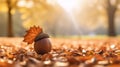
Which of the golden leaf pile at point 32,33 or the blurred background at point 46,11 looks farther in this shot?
the blurred background at point 46,11

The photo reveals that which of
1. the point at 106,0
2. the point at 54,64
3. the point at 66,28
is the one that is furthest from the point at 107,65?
the point at 66,28

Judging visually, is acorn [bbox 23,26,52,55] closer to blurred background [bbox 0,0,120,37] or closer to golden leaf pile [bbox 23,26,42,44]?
golden leaf pile [bbox 23,26,42,44]

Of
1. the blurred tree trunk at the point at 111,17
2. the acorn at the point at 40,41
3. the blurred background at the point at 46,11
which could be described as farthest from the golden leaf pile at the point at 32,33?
the blurred tree trunk at the point at 111,17

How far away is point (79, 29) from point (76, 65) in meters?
63.7

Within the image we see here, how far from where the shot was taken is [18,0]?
1168 inches

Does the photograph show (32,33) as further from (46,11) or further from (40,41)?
(46,11)

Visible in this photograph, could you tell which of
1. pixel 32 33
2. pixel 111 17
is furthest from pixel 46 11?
pixel 32 33

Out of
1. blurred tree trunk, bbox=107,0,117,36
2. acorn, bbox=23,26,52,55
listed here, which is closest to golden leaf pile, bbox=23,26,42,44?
acorn, bbox=23,26,52,55

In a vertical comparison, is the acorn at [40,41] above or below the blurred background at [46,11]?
below

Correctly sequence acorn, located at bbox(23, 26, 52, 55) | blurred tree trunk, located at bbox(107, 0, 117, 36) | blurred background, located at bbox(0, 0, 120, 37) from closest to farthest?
acorn, located at bbox(23, 26, 52, 55)
blurred background, located at bbox(0, 0, 120, 37)
blurred tree trunk, located at bbox(107, 0, 117, 36)

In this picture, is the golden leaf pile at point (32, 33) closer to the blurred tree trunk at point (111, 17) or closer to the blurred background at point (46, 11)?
the blurred background at point (46, 11)

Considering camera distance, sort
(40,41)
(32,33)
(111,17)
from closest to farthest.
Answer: (40,41)
(32,33)
(111,17)

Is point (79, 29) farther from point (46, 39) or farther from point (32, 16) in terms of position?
point (46, 39)

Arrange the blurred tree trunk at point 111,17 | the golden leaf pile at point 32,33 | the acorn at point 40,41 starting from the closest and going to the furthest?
the acorn at point 40,41
the golden leaf pile at point 32,33
the blurred tree trunk at point 111,17
